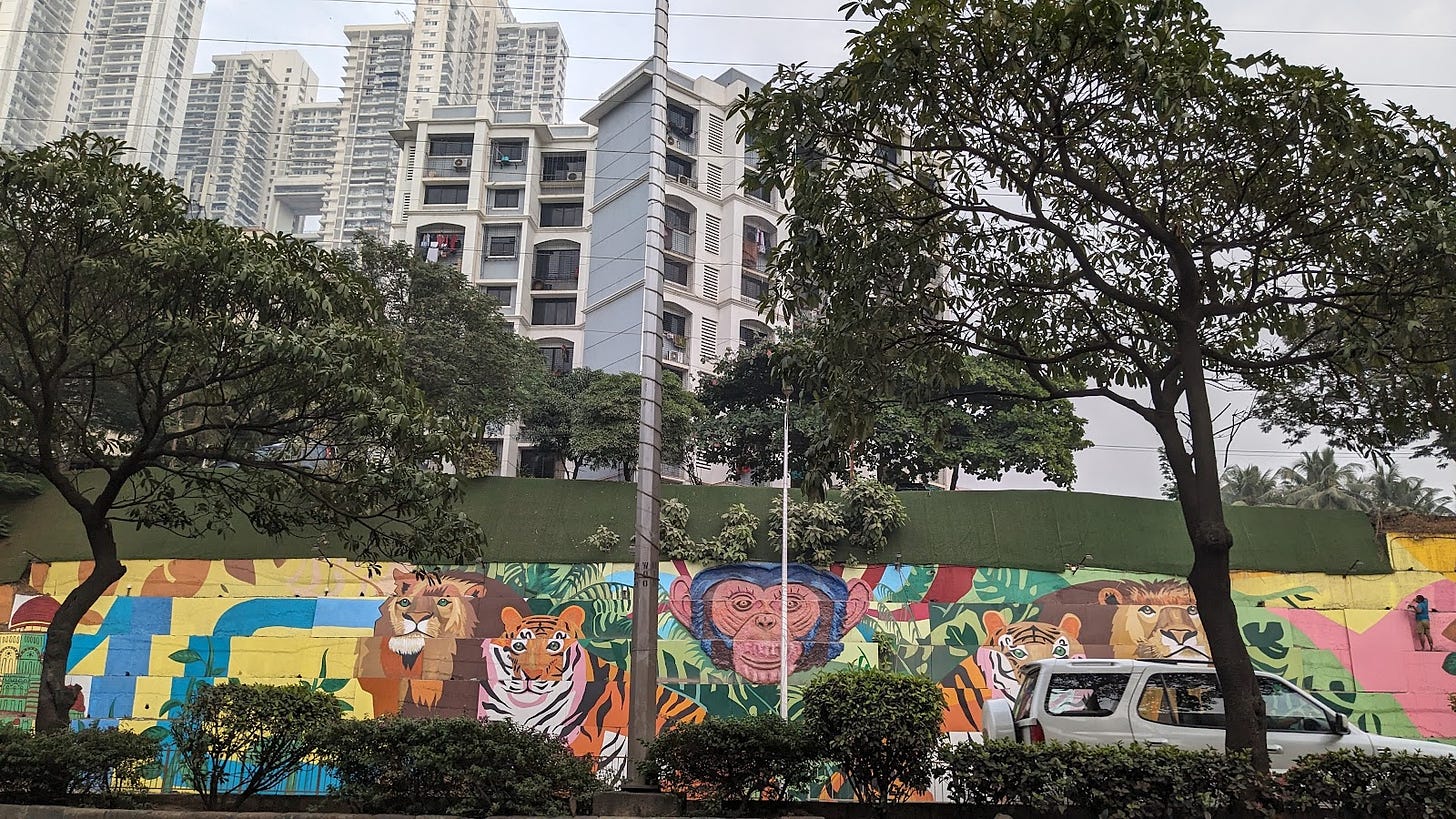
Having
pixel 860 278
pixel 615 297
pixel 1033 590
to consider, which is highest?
pixel 615 297

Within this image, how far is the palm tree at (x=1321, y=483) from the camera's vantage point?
40500 millimetres

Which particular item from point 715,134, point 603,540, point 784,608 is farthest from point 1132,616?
point 715,134

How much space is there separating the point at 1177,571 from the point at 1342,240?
13152 mm

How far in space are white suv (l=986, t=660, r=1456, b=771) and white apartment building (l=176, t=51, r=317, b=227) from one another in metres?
123

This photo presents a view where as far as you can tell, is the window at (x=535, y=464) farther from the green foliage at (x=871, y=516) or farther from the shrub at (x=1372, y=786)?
the shrub at (x=1372, y=786)

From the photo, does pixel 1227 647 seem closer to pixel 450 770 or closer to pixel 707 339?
pixel 450 770

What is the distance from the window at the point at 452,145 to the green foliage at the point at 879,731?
4347 centimetres

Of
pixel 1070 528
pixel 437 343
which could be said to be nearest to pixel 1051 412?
pixel 1070 528

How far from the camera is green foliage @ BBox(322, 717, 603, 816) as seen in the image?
8.09m

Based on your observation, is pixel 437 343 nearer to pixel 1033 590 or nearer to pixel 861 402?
pixel 1033 590

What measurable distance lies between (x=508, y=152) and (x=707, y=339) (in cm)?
1312

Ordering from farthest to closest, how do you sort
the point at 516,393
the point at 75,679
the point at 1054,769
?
the point at 516,393 < the point at 75,679 < the point at 1054,769

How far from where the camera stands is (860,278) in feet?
30.9

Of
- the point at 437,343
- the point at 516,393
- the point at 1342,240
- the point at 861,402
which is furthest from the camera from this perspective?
the point at 516,393
